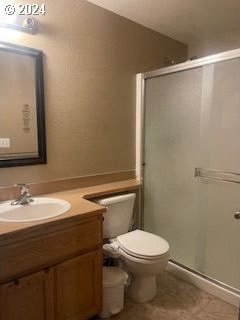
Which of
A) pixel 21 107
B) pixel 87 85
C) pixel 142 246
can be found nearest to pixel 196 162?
pixel 142 246

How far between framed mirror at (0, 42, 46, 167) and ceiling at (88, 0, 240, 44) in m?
0.77

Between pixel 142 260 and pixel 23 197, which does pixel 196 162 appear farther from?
pixel 23 197

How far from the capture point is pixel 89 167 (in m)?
2.17

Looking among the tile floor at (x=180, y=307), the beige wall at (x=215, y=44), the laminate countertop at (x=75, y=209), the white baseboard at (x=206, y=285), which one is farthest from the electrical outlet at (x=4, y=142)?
the beige wall at (x=215, y=44)

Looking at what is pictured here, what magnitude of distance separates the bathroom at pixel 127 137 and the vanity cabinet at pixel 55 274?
0.6 inches

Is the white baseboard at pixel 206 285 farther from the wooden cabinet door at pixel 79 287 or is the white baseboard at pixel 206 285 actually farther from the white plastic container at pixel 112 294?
the wooden cabinet door at pixel 79 287

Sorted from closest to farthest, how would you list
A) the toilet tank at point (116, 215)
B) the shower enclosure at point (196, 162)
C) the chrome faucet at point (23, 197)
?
the chrome faucet at point (23, 197)
the shower enclosure at point (196, 162)
the toilet tank at point (116, 215)

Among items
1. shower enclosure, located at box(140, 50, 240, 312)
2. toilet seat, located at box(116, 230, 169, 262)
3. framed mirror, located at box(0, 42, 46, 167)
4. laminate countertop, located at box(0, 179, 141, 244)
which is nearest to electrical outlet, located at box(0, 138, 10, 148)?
framed mirror, located at box(0, 42, 46, 167)

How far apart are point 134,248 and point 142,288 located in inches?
12.8

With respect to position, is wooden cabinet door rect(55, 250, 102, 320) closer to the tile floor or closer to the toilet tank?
the tile floor

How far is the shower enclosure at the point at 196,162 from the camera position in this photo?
1874mm

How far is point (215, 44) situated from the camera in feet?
8.95

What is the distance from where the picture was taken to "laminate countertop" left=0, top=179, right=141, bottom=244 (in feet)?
4.19

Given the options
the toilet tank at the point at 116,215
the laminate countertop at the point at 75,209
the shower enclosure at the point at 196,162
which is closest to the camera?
the laminate countertop at the point at 75,209
